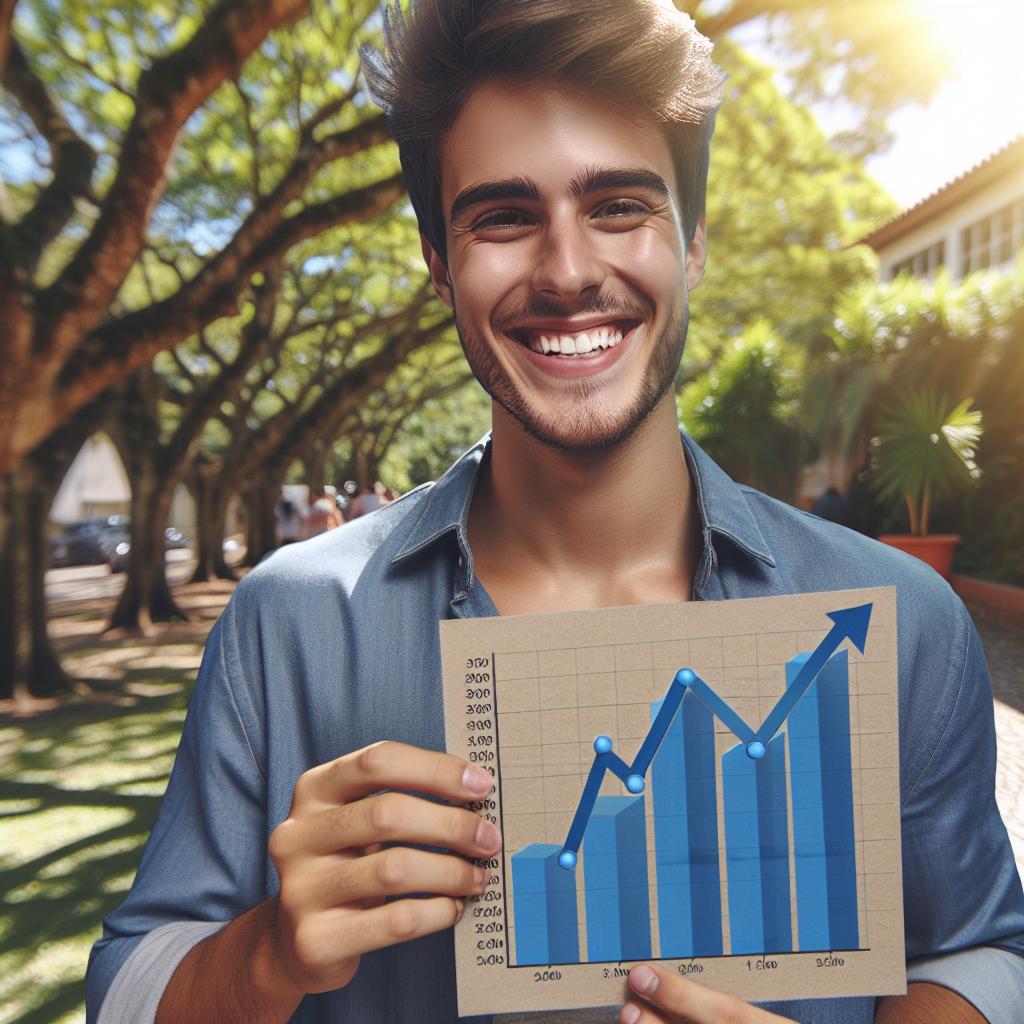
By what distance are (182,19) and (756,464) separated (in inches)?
373

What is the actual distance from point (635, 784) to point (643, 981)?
230 mm

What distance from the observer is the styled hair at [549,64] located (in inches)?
55.8

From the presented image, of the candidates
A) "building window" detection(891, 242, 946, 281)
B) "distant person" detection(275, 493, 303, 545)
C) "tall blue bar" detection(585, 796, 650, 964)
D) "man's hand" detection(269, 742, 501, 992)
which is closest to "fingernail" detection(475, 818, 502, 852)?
"man's hand" detection(269, 742, 501, 992)

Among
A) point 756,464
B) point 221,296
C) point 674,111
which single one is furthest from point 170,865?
point 756,464

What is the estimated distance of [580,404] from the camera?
55.7 inches

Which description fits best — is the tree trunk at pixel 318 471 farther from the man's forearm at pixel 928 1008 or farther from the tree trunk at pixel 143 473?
the man's forearm at pixel 928 1008

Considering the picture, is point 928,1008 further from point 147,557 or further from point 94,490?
point 94,490

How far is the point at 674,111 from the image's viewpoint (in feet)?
4.90

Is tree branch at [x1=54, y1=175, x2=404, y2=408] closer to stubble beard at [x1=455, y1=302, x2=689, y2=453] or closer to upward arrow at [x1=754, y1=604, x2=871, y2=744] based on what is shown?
stubble beard at [x1=455, y1=302, x2=689, y2=453]

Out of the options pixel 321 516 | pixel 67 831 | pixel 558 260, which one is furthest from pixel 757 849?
pixel 321 516

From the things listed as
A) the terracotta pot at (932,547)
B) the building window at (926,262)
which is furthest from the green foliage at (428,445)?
the terracotta pot at (932,547)

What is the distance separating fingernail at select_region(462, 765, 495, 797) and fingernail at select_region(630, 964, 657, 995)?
29cm

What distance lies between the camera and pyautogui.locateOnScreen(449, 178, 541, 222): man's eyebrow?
4.55 ft

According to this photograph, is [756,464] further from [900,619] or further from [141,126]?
[900,619]
